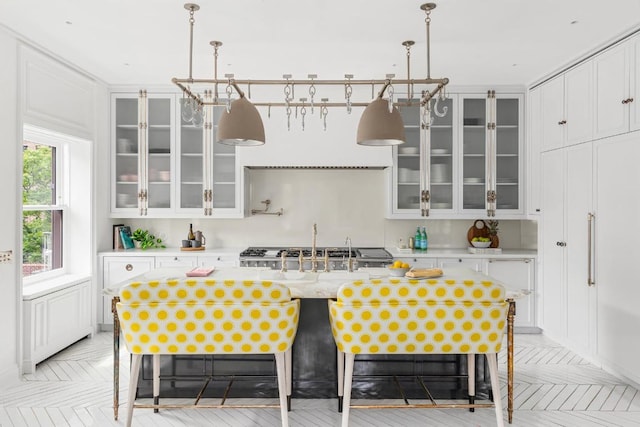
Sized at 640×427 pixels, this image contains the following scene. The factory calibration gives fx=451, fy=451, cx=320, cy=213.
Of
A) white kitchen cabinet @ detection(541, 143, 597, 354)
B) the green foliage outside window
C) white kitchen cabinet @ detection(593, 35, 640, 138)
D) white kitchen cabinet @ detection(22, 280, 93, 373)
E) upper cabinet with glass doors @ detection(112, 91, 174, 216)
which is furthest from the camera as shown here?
upper cabinet with glass doors @ detection(112, 91, 174, 216)

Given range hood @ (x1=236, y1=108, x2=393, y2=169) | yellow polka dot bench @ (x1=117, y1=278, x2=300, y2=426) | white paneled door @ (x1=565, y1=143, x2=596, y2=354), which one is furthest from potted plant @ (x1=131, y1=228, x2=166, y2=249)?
A: white paneled door @ (x1=565, y1=143, x2=596, y2=354)

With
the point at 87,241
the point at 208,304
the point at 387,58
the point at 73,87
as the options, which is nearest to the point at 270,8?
the point at 387,58

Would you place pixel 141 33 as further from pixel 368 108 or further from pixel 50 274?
pixel 50 274

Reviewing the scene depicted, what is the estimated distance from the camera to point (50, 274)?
170 inches

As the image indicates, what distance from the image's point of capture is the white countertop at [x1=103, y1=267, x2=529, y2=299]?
255cm

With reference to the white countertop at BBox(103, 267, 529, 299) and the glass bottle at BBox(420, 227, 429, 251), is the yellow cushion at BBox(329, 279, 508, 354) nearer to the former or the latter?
the white countertop at BBox(103, 267, 529, 299)

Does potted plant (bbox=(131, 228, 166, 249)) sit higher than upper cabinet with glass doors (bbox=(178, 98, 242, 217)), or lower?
lower

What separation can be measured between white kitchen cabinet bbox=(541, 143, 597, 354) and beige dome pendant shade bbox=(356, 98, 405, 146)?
2.13 m

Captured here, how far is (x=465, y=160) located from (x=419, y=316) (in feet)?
9.82

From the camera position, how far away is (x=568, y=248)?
4105 millimetres

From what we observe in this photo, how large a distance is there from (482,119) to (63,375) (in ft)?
15.2

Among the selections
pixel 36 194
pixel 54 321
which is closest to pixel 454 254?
pixel 54 321

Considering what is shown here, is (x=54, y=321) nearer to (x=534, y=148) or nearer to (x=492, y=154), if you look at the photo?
(x=492, y=154)

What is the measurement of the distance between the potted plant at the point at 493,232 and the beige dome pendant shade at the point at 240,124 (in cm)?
340
